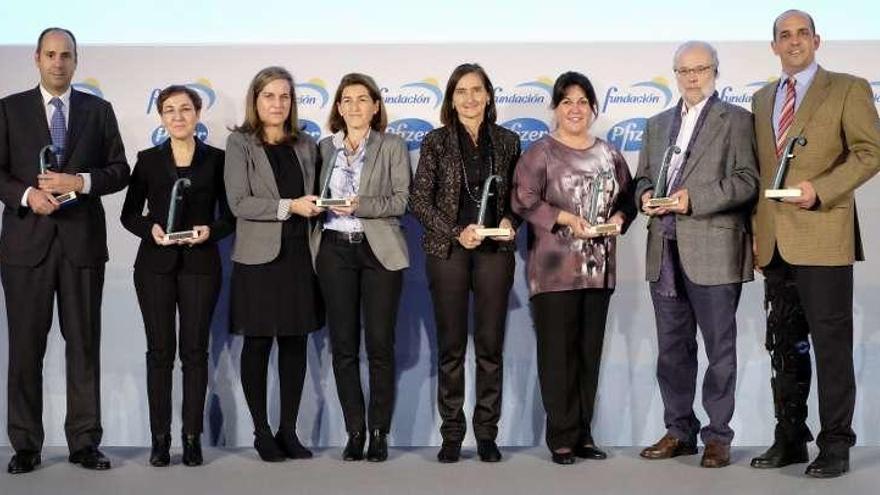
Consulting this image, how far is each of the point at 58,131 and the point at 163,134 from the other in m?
0.79

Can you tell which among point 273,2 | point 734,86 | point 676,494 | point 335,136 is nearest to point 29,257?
point 335,136

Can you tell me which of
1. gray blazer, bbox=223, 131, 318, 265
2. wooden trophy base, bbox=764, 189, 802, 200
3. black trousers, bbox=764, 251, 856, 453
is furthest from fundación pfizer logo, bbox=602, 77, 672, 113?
gray blazer, bbox=223, 131, 318, 265

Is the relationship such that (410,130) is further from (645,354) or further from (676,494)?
(676,494)

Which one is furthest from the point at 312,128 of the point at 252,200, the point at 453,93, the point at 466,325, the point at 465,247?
the point at 466,325

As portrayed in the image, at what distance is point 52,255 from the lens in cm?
463

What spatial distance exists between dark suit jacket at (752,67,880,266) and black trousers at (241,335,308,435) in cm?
186

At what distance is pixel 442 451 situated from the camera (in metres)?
4.84

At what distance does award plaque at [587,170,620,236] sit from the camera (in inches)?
176

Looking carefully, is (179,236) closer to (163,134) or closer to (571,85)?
(163,134)

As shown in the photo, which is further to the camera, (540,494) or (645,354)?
(645,354)

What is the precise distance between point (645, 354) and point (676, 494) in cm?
132

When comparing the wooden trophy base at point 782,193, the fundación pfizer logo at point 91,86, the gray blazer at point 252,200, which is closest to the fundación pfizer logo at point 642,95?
the wooden trophy base at point 782,193

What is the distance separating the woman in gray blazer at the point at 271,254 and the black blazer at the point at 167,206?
8 cm

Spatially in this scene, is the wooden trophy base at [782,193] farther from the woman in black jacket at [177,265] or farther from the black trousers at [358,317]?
the woman in black jacket at [177,265]
